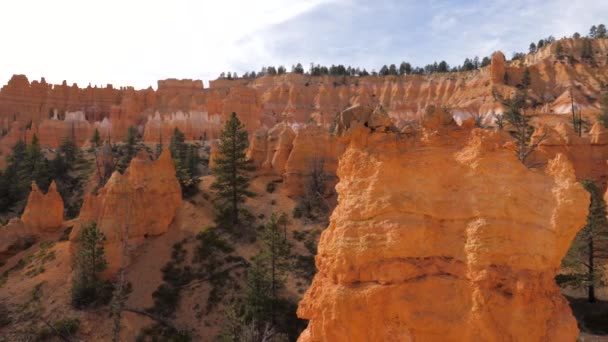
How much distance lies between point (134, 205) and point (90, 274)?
5841 millimetres

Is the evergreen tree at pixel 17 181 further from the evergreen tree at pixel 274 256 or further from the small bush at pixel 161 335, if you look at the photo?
the evergreen tree at pixel 274 256

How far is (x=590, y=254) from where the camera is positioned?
2700cm

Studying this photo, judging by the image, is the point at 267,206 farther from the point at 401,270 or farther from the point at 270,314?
the point at 401,270

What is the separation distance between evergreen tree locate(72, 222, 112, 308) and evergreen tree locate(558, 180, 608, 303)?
25.8 metres

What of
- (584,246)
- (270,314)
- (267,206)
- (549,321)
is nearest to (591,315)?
(584,246)

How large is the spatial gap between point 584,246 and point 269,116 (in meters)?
78.1

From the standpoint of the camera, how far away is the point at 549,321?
9.09 meters

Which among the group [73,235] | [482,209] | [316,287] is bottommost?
[73,235]

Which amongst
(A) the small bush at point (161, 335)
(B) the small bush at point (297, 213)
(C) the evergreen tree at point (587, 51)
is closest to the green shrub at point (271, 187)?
(B) the small bush at point (297, 213)

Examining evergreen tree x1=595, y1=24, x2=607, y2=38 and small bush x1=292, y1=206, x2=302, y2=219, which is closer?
small bush x1=292, y1=206, x2=302, y2=219

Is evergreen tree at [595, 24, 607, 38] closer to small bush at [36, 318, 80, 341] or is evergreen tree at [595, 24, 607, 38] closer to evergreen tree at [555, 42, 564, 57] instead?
evergreen tree at [555, 42, 564, 57]

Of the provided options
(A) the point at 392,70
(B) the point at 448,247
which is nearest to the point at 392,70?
(A) the point at 392,70

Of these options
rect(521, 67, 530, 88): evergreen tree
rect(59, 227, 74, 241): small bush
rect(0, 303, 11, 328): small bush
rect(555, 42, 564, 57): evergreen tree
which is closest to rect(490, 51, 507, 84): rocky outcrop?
rect(521, 67, 530, 88): evergreen tree

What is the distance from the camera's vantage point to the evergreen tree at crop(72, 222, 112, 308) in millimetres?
28125
